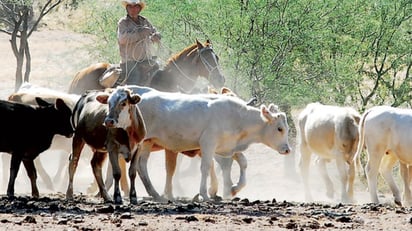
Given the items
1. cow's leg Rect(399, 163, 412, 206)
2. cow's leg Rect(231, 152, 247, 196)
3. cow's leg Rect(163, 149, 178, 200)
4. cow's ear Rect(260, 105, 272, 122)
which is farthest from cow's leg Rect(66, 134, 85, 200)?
cow's leg Rect(399, 163, 412, 206)

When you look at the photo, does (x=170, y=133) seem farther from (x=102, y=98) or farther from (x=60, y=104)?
(x=102, y=98)

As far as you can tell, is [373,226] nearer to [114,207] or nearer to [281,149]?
[114,207]

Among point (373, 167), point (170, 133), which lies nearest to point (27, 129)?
point (170, 133)

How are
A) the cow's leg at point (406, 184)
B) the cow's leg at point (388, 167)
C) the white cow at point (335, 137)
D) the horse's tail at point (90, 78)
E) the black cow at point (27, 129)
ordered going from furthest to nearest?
1. the horse's tail at point (90, 78)
2. the white cow at point (335, 137)
3. the cow's leg at point (406, 184)
4. the cow's leg at point (388, 167)
5. the black cow at point (27, 129)

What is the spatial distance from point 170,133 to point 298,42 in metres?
10.2

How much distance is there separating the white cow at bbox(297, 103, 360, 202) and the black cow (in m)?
4.62

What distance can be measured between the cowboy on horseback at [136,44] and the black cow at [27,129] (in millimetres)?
2821

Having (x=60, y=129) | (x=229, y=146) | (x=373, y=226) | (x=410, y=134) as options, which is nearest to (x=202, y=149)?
(x=229, y=146)

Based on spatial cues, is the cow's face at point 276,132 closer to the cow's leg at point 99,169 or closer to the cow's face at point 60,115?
the cow's leg at point 99,169

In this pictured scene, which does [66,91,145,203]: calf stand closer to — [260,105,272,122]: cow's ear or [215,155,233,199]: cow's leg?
[260,105,272,122]: cow's ear

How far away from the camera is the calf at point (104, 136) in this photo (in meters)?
14.8

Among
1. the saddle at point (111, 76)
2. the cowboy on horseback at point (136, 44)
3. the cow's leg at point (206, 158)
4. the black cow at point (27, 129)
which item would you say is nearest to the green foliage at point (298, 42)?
the saddle at point (111, 76)

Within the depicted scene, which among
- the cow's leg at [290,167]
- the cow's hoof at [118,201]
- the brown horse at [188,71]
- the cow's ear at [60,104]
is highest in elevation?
the brown horse at [188,71]

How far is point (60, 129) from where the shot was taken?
53.1 feet
